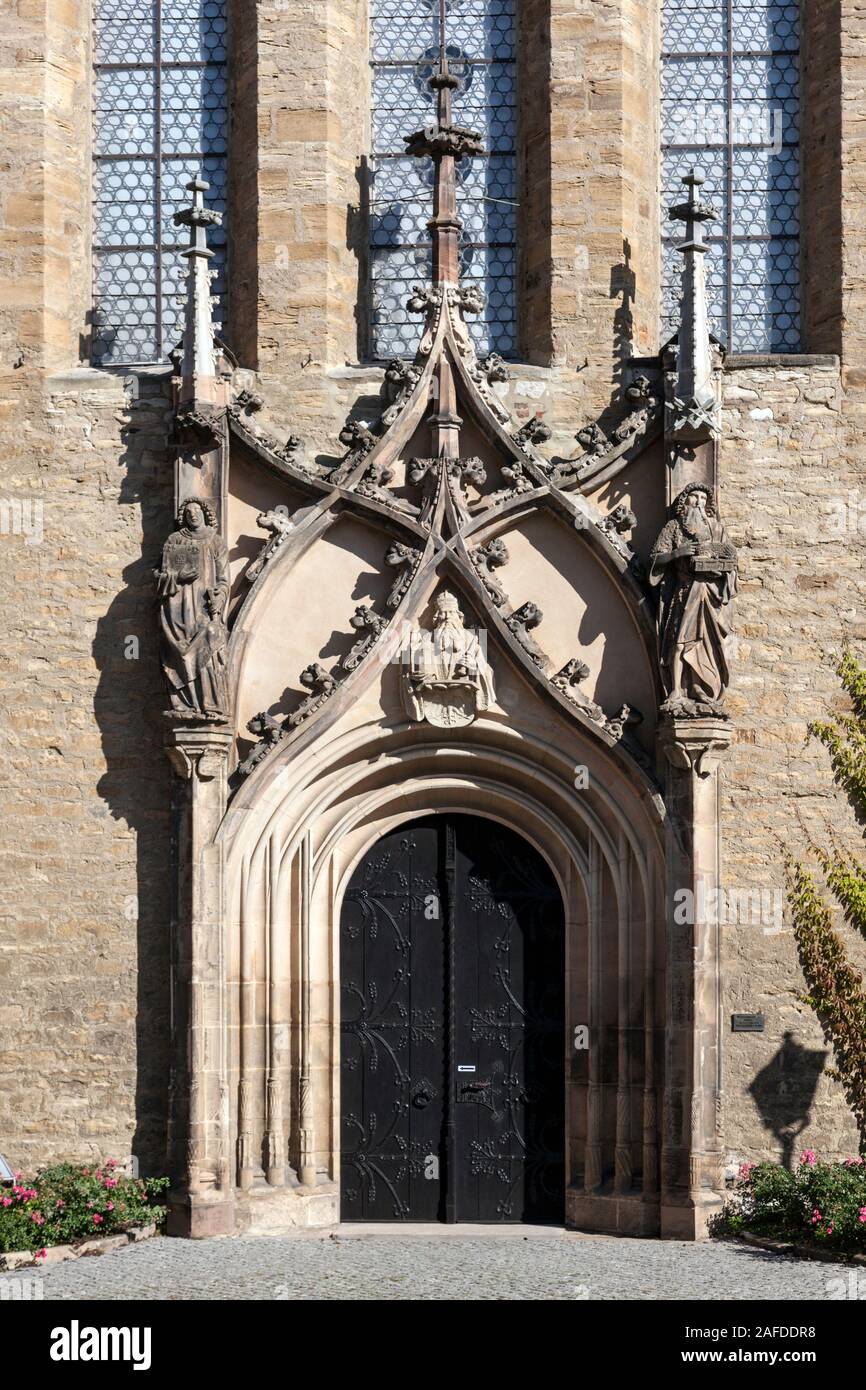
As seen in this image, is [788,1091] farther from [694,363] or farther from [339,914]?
[694,363]

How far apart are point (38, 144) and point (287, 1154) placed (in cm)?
660

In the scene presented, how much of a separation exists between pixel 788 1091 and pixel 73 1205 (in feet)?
14.1

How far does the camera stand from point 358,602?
14.6 metres

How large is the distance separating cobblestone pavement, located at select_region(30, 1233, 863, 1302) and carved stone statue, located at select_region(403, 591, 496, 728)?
316 cm

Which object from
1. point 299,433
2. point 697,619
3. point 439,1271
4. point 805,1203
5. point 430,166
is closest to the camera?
point 439,1271

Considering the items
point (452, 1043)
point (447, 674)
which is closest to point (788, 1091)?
point (452, 1043)

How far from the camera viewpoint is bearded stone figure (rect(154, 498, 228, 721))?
14062 mm

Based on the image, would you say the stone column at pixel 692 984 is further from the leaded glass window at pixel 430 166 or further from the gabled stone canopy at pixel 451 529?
the leaded glass window at pixel 430 166

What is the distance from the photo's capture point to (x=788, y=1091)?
14.3m

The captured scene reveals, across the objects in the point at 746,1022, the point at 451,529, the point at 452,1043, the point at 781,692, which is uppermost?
the point at 451,529

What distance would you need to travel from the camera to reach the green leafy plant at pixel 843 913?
14.0 meters

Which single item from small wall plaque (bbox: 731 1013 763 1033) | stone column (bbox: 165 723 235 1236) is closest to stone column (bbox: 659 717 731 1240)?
small wall plaque (bbox: 731 1013 763 1033)

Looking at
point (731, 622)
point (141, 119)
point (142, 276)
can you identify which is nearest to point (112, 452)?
point (142, 276)

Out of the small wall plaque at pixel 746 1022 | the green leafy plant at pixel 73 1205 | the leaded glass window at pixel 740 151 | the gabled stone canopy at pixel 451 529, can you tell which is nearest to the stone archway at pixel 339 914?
the gabled stone canopy at pixel 451 529
